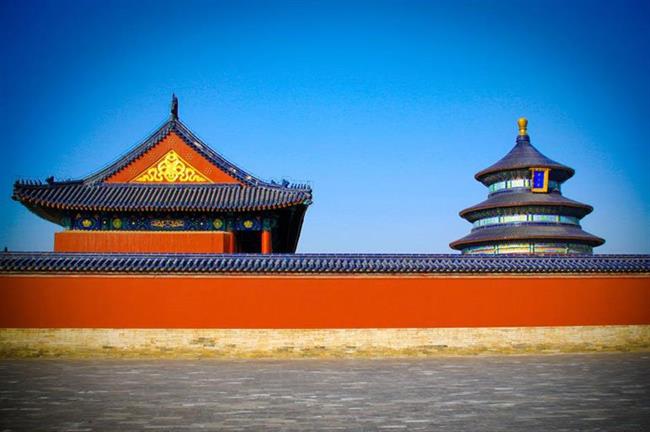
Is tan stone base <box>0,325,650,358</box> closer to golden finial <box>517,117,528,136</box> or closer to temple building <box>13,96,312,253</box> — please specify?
temple building <box>13,96,312,253</box>

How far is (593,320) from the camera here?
15586 mm

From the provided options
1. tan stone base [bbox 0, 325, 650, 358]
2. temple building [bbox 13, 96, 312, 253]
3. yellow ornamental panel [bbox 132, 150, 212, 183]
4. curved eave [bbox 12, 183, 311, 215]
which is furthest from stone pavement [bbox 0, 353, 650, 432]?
yellow ornamental panel [bbox 132, 150, 212, 183]

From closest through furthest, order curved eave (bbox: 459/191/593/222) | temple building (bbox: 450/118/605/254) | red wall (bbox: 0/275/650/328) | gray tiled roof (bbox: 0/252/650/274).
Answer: red wall (bbox: 0/275/650/328)
gray tiled roof (bbox: 0/252/650/274)
temple building (bbox: 450/118/605/254)
curved eave (bbox: 459/191/593/222)

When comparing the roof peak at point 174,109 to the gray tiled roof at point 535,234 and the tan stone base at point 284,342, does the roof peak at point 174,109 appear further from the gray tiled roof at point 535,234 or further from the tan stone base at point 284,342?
the gray tiled roof at point 535,234

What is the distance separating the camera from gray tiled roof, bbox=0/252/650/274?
49.9 feet

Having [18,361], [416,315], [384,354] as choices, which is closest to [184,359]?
[18,361]

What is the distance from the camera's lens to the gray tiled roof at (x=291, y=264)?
15219mm

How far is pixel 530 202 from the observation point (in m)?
24.6

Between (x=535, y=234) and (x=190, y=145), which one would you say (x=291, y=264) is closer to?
(x=190, y=145)

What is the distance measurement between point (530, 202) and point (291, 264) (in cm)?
1437

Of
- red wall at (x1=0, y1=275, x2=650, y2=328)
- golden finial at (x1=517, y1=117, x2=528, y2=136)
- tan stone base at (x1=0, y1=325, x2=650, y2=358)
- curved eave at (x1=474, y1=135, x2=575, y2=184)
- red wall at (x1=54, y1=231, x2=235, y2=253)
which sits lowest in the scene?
tan stone base at (x1=0, y1=325, x2=650, y2=358)

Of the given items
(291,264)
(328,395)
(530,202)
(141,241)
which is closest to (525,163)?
(530,202)

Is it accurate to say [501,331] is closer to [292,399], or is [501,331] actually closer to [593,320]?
[593,320]

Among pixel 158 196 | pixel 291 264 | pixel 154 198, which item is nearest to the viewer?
pixel 291 264
